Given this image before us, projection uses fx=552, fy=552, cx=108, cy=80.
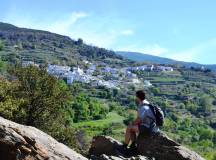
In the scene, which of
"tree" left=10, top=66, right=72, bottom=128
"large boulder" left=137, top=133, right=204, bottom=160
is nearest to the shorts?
"large boulder" left=137, top=133, right=204, bottom=160

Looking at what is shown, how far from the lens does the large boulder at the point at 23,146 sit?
19.2 meters

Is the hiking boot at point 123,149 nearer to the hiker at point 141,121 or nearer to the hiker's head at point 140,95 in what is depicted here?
the hiker at point 141,121

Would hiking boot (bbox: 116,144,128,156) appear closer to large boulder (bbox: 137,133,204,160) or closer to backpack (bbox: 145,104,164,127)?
large boulder (bbox: 137,133,204,160)

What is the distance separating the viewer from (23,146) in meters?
19.4

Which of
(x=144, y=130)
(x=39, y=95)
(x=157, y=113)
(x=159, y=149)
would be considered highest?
(x=157, y=113)

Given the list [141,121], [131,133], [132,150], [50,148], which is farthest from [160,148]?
[50,148]

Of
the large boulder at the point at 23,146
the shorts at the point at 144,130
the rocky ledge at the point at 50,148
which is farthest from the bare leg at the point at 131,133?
the large boulder at the point at 23,146

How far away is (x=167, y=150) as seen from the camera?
24.6 m

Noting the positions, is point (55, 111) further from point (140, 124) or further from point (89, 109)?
point (89, 109)

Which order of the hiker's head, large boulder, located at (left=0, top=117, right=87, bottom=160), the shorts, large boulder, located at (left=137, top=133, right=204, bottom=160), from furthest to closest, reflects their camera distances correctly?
1. large boulder, located at (left=137, top=133, right=204, bottom=160)
2. the shorts
3. the hiker's head
4. large boulder, located at (left=0, top=117, right=87, bottom=160)

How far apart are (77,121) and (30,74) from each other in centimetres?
12186

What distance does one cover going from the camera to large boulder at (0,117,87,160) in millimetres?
19250

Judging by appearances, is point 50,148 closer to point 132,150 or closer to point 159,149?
point 132,150

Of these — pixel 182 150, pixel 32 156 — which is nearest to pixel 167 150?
pixel 182 150
